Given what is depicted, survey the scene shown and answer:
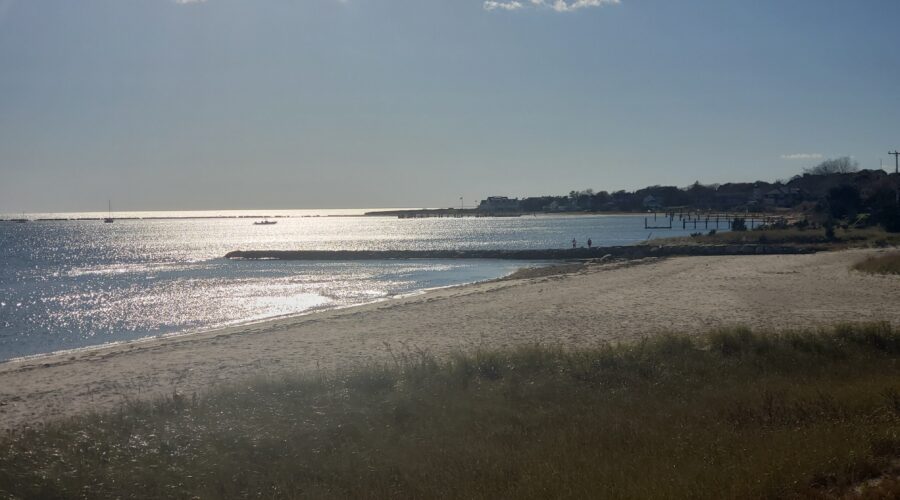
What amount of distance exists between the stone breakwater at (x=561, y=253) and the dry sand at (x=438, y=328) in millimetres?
19665

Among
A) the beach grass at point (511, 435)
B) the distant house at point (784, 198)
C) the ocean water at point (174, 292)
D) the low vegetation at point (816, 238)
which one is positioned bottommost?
the ocean water at point (174, 292)

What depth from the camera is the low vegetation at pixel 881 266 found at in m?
28.2

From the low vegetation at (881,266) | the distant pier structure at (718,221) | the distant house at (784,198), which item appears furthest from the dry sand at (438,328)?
the distant house at (784,198)

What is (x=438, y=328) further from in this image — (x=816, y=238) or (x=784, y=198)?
(x=784, y=198)

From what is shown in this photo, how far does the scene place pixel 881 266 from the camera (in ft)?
95.3

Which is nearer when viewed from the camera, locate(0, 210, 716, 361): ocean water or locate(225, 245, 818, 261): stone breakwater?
locate(0, 210, 716, 361): ocean water

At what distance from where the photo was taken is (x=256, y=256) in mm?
75312

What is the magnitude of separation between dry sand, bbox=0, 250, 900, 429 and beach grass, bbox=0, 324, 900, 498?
3.61 metres

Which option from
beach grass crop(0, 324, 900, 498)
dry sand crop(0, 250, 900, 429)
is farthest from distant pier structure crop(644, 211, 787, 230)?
beach grass crop(0, 324, 900, 498)

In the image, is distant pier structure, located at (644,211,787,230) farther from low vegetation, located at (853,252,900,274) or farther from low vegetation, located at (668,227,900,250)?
low vegetation, located at (853,252,900,274)

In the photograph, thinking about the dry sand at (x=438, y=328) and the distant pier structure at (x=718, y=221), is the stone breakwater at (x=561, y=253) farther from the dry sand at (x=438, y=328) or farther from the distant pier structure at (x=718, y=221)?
the distant pier structure at (x=718, y=221)

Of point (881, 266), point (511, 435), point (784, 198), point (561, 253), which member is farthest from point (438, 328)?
point (784, 198)

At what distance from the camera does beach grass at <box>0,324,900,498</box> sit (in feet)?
20.9

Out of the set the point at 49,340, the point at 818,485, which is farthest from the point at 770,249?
the point at 818,485
